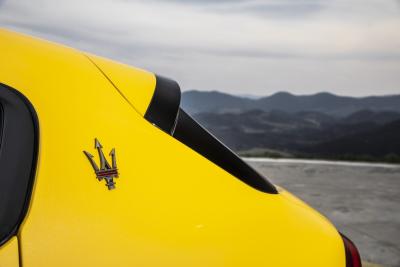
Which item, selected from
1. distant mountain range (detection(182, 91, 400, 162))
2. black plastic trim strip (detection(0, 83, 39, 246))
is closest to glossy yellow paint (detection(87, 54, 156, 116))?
black plastic trim strip (detection(0, 83, 39, 246))

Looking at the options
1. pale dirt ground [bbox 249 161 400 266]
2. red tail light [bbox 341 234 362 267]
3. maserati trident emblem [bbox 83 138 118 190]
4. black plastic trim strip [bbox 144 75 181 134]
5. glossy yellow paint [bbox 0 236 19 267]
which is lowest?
pale dirt ground [bbox 249 161 400 266]

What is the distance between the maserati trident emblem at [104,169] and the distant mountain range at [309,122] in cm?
3898

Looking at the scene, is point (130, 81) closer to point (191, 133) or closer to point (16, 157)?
point (191, 133)

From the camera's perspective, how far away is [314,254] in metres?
1.53

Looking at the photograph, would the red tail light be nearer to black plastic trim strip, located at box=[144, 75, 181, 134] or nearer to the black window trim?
the black window trim

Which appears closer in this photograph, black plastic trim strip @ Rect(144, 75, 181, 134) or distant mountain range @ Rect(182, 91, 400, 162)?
black plastic trim strip @ Rect(144, 75, 181, 134)

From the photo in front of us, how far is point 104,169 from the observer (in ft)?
4.09

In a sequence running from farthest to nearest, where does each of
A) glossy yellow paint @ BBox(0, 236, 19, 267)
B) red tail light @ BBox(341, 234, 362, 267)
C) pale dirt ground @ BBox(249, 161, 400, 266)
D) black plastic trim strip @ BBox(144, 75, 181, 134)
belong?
pale dirt ground @ BBox(249, 161, 400, 266) < red tail light @ BBox(341, 234, 362, 267) < black plastic trim strip @ BBox(144, 75, 181, 134) < glossy yellow paint @ BBox(0, 236, 19, 267)

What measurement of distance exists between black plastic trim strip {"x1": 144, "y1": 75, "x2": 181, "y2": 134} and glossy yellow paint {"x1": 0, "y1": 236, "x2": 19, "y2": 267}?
0.53 meters

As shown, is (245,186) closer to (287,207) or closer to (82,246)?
(287,207)

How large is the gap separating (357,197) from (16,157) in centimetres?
681

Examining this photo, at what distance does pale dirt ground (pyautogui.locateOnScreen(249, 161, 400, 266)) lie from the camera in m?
5.03

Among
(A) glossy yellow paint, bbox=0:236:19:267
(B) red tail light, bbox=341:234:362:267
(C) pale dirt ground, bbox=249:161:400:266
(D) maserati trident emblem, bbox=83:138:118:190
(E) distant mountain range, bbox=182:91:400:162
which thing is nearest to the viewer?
(A) glossy yellow paint, bbox=0:236:19:267

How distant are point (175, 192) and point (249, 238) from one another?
0.27 m
